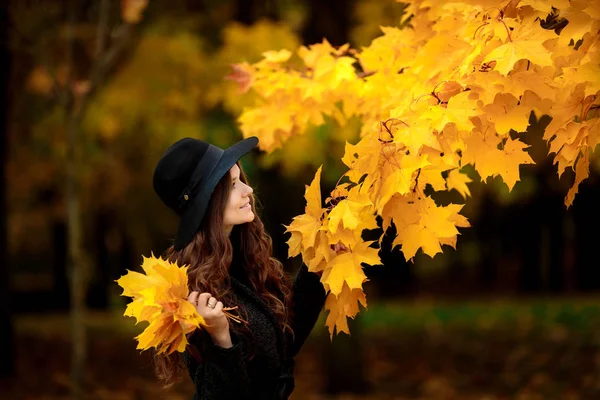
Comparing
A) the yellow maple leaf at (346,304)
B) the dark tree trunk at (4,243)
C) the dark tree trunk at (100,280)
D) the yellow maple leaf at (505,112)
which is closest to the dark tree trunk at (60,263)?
the dark tree trunk at (100,280)

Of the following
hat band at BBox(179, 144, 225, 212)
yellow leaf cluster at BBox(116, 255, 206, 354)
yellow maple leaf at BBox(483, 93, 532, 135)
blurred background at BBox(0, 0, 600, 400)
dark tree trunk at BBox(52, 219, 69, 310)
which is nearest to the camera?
yellow leaf cluster at BBox(116, 255, 206, 354)

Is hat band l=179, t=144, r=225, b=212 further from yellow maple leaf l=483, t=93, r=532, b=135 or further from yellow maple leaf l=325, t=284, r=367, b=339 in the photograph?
yellow maple leaf l=483, t=93, r=532, b=135

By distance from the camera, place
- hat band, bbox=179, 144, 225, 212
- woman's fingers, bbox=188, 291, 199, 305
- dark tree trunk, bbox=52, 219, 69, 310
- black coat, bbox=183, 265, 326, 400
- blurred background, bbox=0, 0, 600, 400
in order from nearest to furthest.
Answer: woman's fingers, bbox=188, 291, 199, 305 < black coat, bbox=183, 265, 326, 400 < hat band, bbox=179, 144, 225, 212 < blurred background, bbox=0, 0, 600, 400 < dark tree trunk, bbox=52, 219, 69, 310

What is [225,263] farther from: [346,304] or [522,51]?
[522,51]

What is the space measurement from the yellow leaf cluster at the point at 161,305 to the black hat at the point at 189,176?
1.33ft

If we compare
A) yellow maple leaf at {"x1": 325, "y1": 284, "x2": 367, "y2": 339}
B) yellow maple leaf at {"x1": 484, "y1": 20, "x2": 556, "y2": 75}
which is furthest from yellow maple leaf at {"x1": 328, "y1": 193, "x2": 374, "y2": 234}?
yellow maple leaf at {"x1": 484, "y1": 20, "x2": 556, "y2": 75}

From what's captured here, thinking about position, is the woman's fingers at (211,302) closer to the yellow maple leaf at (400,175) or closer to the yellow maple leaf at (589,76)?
the yellow maple leaf at (400,175)

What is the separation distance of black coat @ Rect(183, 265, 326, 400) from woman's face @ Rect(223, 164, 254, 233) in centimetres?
22

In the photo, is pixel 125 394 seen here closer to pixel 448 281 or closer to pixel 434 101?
A: pixel 434 101

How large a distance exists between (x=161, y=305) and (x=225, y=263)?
48cm

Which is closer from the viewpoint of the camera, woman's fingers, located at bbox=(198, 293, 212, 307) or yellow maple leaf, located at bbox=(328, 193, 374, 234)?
woman's fingers, located at bbox=(198, 293, 212, 307)

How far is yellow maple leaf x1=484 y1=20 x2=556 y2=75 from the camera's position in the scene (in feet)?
8.02

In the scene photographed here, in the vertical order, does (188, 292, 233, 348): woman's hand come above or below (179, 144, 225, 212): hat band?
below

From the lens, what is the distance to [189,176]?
9.06 ft
